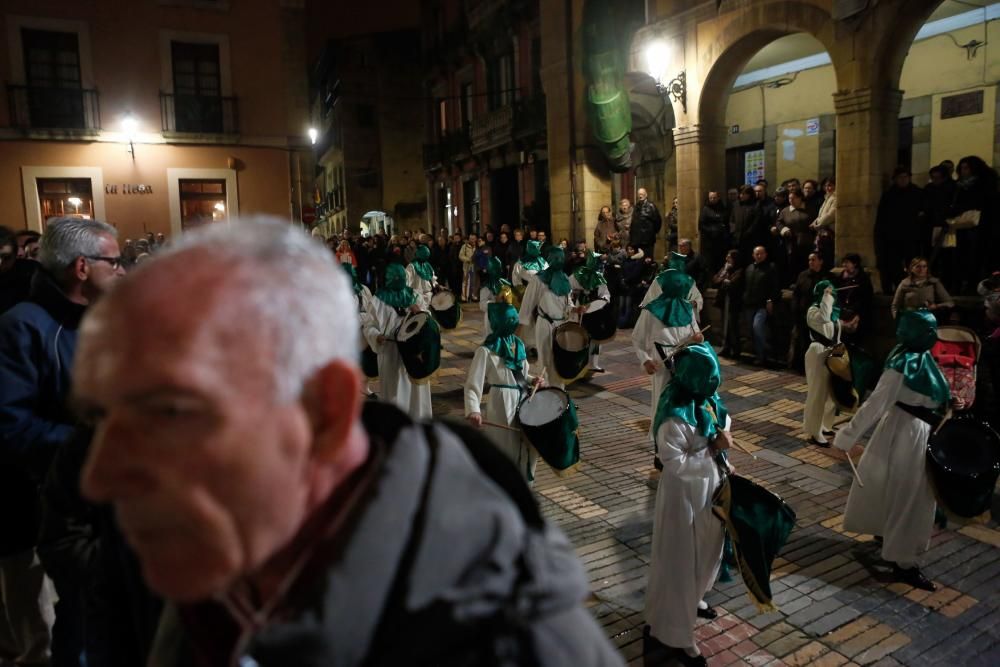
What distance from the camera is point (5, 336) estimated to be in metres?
2.96

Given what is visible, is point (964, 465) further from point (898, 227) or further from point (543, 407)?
point (898, 227)

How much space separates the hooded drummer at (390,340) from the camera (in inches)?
332

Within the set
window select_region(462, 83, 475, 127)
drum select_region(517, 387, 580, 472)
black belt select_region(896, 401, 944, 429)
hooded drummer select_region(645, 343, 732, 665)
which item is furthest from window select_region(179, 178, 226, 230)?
black belt select_region(896, 401, 944, 429)

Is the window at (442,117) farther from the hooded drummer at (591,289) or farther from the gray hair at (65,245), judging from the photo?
the gray hair at (65,245)

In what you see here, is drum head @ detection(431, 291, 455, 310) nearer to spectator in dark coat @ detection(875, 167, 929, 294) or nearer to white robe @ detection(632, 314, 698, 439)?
white robe @ detection(632, 314, 698, 439)

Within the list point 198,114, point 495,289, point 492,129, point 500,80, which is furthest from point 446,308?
point 500,80

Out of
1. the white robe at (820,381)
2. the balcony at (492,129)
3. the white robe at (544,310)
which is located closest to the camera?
the white robe at (820,381)

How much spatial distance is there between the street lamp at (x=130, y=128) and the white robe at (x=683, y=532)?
19.7 metres

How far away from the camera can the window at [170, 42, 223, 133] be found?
792 inches

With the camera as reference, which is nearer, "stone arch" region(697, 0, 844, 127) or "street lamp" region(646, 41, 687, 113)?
"stone arch" region(697, 0, 844, 127)

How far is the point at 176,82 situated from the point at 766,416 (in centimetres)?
1892

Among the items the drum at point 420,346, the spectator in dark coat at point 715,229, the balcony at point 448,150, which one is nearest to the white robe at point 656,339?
the drum at point 420,346

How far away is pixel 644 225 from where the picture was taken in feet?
51.1

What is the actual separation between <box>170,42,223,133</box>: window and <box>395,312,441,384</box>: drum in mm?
15515
